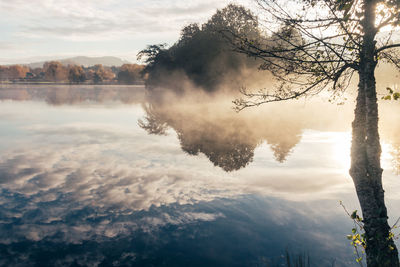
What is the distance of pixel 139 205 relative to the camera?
11555mm

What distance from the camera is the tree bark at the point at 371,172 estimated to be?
6836mm

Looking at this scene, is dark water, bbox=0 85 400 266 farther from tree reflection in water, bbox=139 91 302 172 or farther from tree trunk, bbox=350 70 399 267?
tree trunk, bbox=350 70 399 267

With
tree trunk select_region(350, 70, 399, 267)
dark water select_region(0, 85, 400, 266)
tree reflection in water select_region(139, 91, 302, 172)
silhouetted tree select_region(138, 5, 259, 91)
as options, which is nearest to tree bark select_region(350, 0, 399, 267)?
tree trunk select_region(350, 70, 399, 267)

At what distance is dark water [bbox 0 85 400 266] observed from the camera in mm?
8688

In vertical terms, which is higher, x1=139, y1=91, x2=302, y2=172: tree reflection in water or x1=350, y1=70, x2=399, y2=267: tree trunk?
x1=350, y1=70, x2=399, y2=267: tree trunk

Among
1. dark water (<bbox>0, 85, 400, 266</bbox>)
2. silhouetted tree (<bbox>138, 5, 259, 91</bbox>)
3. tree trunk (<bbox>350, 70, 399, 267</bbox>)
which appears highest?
silhouetted tree (<bbox>138, 5, 259, 91</bbox>)

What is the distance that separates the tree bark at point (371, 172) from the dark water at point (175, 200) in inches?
72.3

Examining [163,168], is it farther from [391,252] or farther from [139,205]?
[391,252]

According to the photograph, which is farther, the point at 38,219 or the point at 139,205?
the point at 139,205

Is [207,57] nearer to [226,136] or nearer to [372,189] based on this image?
[226,136]

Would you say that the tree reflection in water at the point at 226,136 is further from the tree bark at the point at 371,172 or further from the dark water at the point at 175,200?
the tree bark at the point at 371,172

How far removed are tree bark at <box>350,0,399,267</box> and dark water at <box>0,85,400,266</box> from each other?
184 cm

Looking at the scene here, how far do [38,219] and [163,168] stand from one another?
7.06 meters

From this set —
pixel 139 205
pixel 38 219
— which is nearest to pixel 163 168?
pixel 139 205
